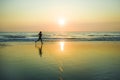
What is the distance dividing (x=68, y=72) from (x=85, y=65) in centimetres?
209

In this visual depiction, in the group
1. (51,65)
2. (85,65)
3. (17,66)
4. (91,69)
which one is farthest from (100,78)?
(17,66)

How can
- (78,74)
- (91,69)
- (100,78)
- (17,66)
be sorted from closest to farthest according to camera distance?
(100,78) → (78,74) → (91,69) → (17,66)

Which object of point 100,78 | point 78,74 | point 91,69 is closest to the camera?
point 100,78

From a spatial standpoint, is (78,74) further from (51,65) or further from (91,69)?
(51,65)

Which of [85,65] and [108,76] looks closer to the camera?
[108,76]

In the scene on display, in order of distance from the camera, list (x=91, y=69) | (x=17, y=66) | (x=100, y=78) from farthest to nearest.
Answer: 1. (x=17, y=66)
2. (x=91, y=69)
3. (x=100, y=78)

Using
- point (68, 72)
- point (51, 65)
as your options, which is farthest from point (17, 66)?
point (68, 72)

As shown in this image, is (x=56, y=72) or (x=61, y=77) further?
(x=56, y=72)

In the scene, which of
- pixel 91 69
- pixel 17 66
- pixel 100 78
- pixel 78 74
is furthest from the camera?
pixel 17 66

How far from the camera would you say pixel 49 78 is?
10.0 meters

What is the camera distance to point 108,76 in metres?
10.2

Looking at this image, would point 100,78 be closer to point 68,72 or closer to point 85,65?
point 68,72

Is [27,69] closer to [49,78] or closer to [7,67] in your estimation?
[7,67]

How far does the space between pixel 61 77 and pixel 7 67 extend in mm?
3692
